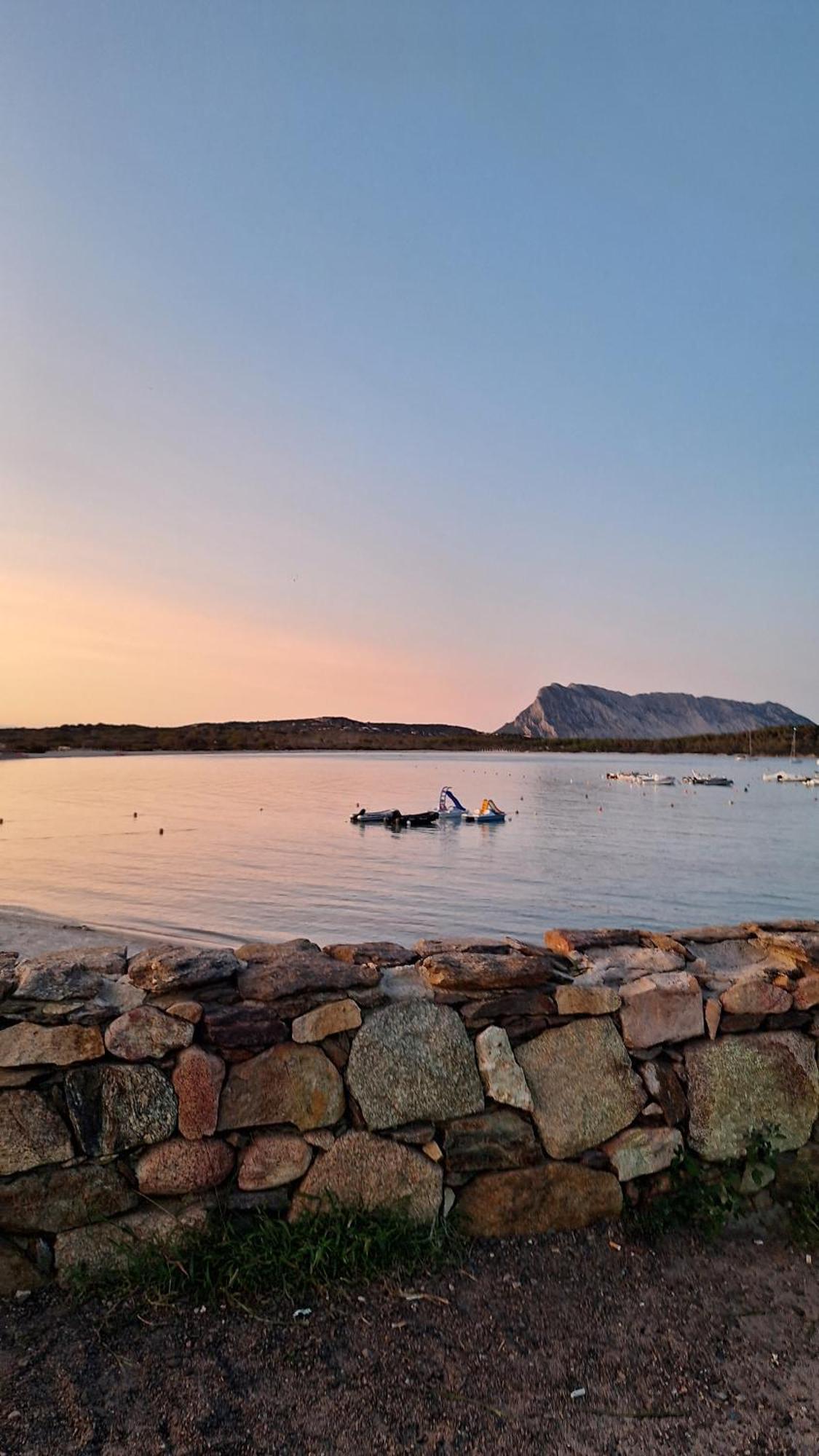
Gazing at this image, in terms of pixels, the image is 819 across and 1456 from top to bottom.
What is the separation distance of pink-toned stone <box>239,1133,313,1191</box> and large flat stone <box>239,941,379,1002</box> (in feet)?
2.22

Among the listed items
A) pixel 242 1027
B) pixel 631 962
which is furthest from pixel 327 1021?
pixel 631 962

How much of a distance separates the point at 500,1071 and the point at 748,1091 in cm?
148

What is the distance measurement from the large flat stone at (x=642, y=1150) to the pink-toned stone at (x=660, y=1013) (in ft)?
1.50

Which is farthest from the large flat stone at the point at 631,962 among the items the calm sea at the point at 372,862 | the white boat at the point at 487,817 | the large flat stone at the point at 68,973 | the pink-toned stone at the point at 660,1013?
the white boat at the point at 487,817

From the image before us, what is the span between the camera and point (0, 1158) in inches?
147

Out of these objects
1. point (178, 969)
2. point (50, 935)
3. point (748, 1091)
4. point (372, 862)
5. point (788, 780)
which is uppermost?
point (178, 969)

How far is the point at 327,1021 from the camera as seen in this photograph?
165 inches

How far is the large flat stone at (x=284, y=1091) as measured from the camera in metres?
4.01

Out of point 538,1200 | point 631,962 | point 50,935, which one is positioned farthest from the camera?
point 50,935

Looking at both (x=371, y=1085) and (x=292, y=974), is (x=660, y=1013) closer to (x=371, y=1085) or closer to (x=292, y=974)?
(x=371, y=1085)

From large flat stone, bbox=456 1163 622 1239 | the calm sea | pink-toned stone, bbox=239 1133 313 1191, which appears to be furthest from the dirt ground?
the calm sea

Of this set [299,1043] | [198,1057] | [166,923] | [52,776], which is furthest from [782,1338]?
[52,776]

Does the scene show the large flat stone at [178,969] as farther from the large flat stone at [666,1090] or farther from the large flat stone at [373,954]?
the large flat stone at [666,1090]

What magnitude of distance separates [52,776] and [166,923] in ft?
178
